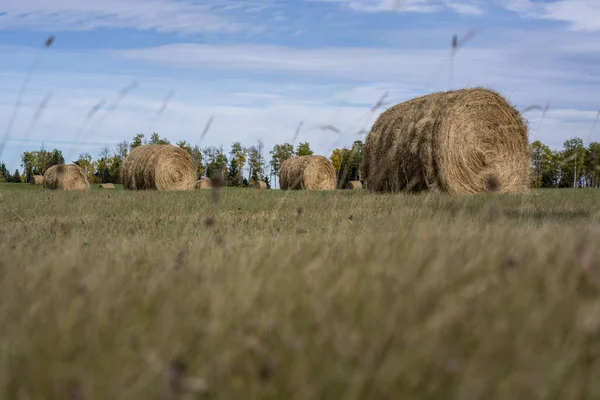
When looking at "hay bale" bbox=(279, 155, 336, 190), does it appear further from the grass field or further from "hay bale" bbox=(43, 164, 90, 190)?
the grass field

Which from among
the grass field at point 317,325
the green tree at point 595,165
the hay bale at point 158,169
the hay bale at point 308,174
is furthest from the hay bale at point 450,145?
the hay bale at point 308,174

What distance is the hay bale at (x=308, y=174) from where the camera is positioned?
27453mm

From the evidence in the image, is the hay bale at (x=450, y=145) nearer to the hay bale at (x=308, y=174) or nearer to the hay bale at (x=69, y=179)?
the hay bale at (x=308, y=174)

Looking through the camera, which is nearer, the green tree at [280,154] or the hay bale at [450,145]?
the hay bale at [450,145]

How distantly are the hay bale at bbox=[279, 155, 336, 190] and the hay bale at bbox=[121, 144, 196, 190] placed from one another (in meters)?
5.77

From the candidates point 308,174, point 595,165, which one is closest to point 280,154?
point 308,174

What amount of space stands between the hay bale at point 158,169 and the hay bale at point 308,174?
5.77 m

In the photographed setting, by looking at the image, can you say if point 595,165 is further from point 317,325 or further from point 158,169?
point 158,169

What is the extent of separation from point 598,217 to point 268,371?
→ 6659mm

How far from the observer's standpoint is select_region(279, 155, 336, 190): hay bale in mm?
27453

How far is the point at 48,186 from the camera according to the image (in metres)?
27.8

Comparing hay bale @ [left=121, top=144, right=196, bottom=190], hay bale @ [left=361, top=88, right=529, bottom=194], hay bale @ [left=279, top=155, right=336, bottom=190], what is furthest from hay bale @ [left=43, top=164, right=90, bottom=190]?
hay bale @ [left=361, top=88, right=529, bottom=194]

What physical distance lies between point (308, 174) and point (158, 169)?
7657 mm

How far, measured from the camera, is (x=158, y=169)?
2155 cm
